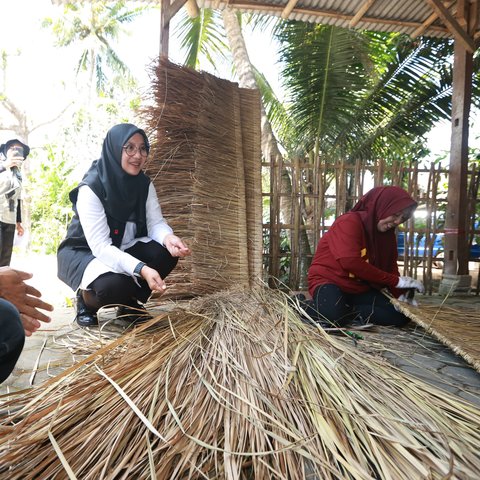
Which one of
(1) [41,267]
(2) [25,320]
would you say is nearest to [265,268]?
(2) [25,320]

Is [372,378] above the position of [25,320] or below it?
below

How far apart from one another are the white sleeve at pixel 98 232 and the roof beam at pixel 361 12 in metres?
3.02

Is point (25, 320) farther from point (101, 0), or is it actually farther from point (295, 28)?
point (295, 28)

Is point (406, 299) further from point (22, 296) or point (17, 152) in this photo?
point (17, 152)

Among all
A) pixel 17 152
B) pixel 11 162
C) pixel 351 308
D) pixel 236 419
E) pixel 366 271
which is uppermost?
pixel 17 152

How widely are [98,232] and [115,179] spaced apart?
0.33 m

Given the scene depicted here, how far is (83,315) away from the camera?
2.25 m

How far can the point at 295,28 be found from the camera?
208 inches

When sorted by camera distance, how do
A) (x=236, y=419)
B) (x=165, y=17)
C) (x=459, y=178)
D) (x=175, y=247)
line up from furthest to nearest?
1. (x=459, y=178)
2. (x=165, y=17)
3. (x=175, y=247)
4. (x=236, y=419)

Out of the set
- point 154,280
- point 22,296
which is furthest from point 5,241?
point 22,296

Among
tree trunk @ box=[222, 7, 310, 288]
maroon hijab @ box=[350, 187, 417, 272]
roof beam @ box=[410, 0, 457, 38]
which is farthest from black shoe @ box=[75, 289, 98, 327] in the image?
roof beam @ box=[410, 0, 457, 38]

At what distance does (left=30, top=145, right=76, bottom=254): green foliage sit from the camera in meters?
9.06

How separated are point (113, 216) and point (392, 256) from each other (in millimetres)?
1856

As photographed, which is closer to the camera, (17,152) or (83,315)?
(83,315)
